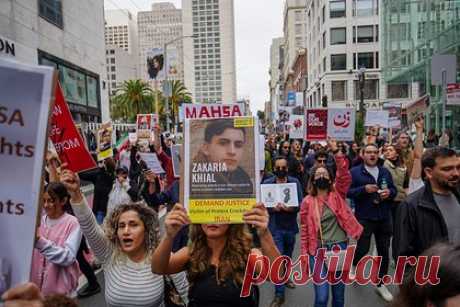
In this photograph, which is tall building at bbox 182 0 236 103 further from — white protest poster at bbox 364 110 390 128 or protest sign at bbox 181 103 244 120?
protest sign at bbox 181 103 244 120

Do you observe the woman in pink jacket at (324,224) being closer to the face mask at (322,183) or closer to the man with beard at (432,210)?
the face mask at (322,183)

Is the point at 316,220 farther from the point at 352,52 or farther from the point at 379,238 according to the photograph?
the point at 352,52

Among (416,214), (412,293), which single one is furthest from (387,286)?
(412,293)

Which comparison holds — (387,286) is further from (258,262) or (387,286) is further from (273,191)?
(258,262)

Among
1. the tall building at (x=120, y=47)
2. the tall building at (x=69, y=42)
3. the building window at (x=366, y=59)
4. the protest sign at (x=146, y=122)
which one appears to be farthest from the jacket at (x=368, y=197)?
the tall building at (x=120, y=47)

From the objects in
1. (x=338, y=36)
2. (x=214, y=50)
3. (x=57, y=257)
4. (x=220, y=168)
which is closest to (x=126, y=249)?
(x=57, y=257)

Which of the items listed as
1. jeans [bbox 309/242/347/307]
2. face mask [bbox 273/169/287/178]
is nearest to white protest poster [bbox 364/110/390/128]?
face mask [bbox 273/169/287/178]

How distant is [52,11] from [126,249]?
2838 centimetres

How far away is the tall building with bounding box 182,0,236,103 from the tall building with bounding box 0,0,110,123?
97.2m

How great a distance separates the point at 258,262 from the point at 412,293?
1.12 metres

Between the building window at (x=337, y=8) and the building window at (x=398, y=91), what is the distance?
33.4 feet

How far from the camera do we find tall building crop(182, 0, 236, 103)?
136 m

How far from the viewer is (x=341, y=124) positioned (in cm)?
1049

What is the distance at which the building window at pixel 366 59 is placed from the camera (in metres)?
53.9
